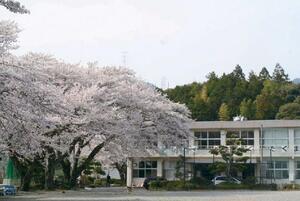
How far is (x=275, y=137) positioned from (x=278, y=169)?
2718 mm

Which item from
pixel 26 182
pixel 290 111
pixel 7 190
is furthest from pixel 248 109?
pixel 7 190

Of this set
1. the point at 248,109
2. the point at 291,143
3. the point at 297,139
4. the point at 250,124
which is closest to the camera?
the point at 291,143

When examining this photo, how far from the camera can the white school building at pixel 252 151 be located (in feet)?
153

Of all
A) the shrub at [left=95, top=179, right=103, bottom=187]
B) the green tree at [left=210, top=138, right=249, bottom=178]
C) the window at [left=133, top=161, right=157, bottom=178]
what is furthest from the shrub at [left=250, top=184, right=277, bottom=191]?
the shrub at [left=95, top=179, right=103, bottom=187]

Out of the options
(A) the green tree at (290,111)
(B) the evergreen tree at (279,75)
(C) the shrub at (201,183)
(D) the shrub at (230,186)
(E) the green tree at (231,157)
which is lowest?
(D) the shrub at (230,186)

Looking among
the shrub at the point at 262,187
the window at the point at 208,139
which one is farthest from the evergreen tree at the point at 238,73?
the shrub at the point at 262,187

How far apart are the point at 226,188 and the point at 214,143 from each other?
1310 cm

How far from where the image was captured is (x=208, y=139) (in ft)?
162

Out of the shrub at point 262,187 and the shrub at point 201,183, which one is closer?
the shrub at point 201,183

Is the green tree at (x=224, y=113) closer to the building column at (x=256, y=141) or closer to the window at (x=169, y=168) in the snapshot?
the window at (x=169, y=168)

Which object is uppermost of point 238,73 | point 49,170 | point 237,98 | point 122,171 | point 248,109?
point 238,73

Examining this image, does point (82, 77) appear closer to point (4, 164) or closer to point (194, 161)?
point (4, 164)

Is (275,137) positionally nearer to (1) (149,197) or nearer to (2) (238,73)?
(1) (149,197)

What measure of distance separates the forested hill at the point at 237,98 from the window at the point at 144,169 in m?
19.5
